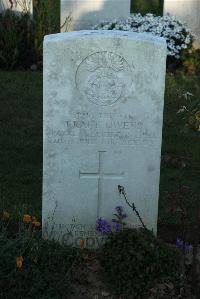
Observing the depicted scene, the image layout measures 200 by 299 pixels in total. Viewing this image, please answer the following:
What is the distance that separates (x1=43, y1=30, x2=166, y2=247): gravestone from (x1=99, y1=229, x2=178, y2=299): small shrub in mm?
432

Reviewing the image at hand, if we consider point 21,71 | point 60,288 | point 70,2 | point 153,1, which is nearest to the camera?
point 60,288

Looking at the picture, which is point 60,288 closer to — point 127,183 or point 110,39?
point 127,183

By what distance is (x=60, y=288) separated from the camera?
4.05 m

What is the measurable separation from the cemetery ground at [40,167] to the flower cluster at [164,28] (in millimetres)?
790

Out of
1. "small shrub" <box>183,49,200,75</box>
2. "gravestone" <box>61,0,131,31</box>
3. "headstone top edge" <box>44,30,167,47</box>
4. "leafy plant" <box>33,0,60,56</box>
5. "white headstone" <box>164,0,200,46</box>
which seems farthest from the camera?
"white headstone" <box>164,0,200,46</box>

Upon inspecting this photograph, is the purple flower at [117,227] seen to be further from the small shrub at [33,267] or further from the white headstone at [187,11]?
the white headstone at [187,11]

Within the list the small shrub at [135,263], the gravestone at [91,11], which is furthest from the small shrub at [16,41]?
the small shrub at [135,263]

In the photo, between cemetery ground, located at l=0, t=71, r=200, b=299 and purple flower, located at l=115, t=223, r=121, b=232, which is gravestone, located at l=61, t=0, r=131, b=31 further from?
purple flower, located at l=115, t=223, r=121, b=232

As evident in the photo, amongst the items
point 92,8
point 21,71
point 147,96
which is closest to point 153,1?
point 92,8

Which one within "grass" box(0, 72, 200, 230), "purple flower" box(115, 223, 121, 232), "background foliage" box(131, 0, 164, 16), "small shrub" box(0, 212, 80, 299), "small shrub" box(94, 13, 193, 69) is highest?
"background foliage" box(131, 0, 164, 16)

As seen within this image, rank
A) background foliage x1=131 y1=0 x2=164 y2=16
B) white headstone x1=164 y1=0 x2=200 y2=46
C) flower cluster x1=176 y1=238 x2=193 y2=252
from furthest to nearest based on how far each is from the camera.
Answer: background foliage x1=131 y1=0 x2=164 y2=16 < white headstone x1=164 y1=0 x2=200 y2=46 < flower cluster x1=176 y1=238 x2=193 y2=252

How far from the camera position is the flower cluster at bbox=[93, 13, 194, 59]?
33.1ft

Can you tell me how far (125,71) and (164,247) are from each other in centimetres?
115

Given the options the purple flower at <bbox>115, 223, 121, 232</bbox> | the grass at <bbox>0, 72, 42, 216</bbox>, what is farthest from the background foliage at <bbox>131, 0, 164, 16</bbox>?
the purple flower at <bbox>115, 223, 121, 232</bbox>
